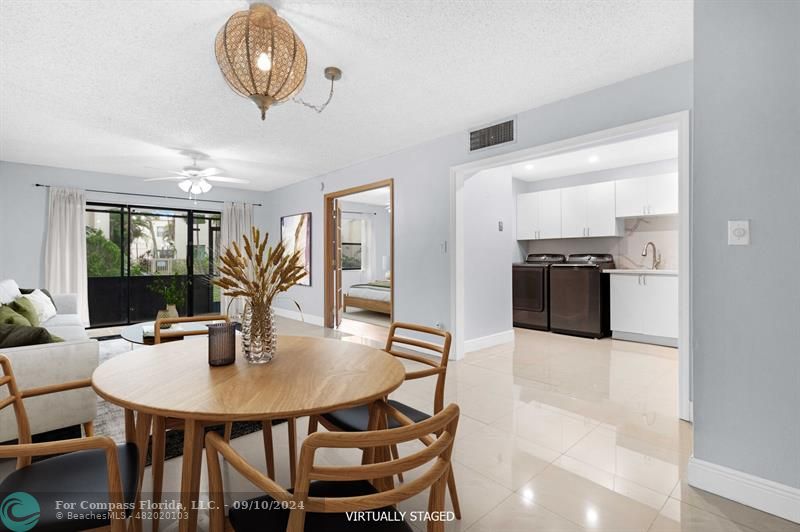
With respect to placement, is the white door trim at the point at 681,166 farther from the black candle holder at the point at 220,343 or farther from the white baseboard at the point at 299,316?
the white baseboard at the point at 299,316

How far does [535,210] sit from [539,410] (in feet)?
13.8

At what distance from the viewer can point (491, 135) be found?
381cm

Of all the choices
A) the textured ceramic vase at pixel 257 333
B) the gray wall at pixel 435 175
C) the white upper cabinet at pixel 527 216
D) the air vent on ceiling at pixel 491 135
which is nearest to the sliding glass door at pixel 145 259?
the gray wall at pixel 435 175

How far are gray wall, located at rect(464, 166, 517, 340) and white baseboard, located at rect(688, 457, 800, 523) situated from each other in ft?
9.13

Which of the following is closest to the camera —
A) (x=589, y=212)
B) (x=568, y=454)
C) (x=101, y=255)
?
(x=568, y=454)

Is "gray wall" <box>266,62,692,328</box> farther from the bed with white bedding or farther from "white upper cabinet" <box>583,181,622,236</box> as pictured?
"white upper cabinet" <box>583,181,622,236</box>

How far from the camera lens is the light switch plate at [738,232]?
1786 mm

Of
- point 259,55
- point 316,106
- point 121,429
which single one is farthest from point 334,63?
point 121,429

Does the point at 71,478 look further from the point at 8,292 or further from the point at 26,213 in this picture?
the point at 26,213

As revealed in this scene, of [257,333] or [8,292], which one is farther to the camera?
[8,292]

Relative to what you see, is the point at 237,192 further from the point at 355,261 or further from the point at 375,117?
the point at 375,117

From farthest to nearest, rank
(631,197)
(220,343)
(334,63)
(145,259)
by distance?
(145,259) → (631,197) → (334,63) → (220,343)

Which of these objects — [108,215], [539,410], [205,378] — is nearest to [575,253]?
[539,410]

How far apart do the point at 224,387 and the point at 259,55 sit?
58.0 inches
